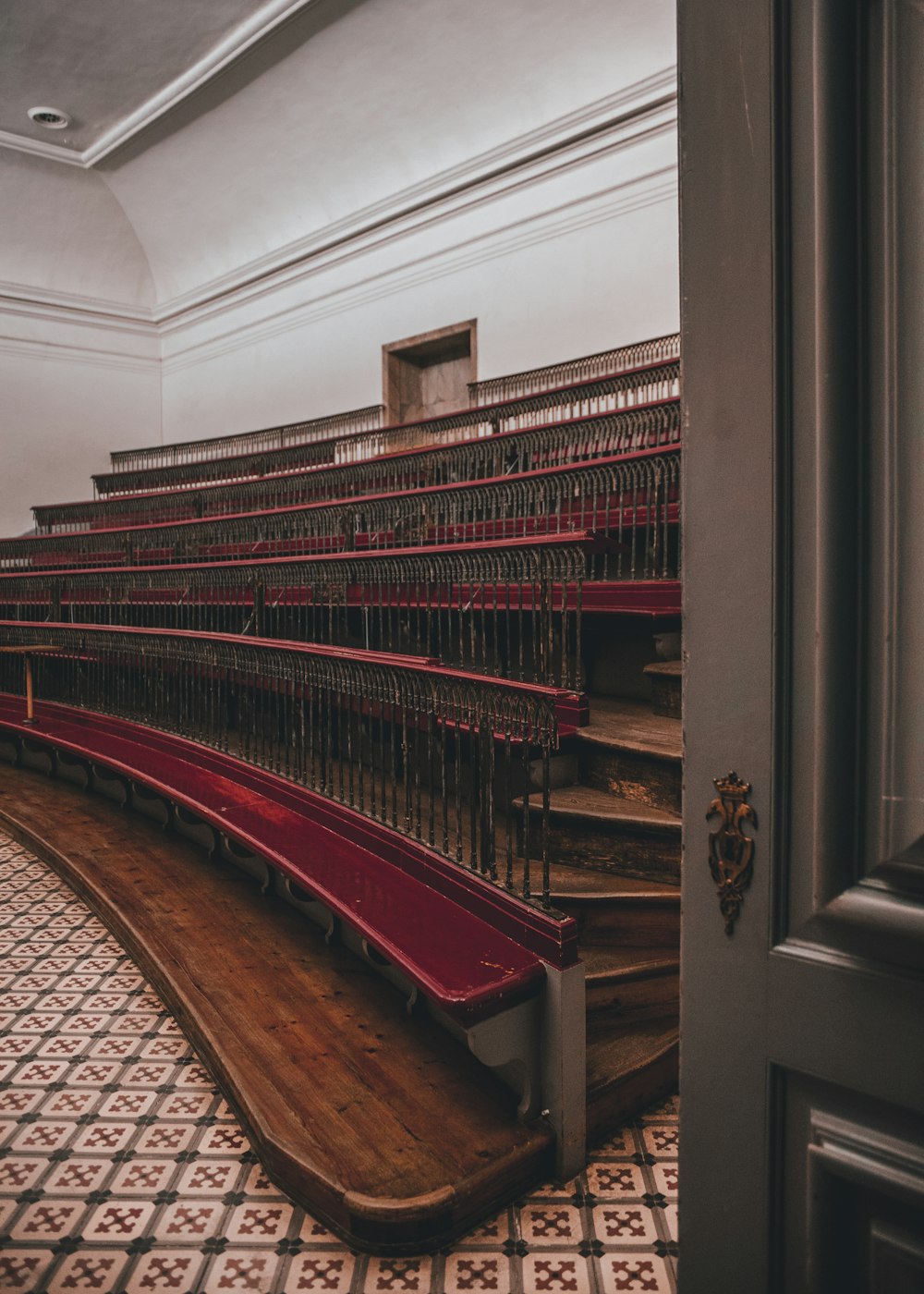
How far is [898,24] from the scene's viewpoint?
0.53 m

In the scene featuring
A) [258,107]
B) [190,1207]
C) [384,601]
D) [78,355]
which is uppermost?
[258,107]

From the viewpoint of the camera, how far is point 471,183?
526cm

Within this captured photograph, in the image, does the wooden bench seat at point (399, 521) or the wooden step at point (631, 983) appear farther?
the wooden bench seat at point (399, 521)

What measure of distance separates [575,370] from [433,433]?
0.96 metres

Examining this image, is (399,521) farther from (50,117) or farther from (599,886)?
(50,117)

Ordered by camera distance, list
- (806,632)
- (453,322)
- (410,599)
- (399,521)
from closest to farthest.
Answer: (806,632)
(410,599)
(399,521)
(453,322)

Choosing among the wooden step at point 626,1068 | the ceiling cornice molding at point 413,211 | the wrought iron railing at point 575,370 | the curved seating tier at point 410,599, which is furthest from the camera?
the ceiling cornice molding at point 413,211

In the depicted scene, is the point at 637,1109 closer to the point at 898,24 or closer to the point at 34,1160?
the point at 34,1160

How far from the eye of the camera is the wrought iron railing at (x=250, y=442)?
237 inches

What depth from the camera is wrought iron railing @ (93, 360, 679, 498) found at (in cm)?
411

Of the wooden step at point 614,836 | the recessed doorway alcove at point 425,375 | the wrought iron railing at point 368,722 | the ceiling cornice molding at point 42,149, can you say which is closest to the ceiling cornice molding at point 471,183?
the recessed doorway alcove at point 425,375

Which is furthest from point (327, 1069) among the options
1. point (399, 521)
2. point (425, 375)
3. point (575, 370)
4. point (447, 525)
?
point (425, 375)

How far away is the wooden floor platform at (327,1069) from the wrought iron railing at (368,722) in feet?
1.21

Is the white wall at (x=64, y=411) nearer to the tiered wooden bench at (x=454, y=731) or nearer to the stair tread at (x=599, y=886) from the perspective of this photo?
the tiered wooden bench at (x=454, y=731)
